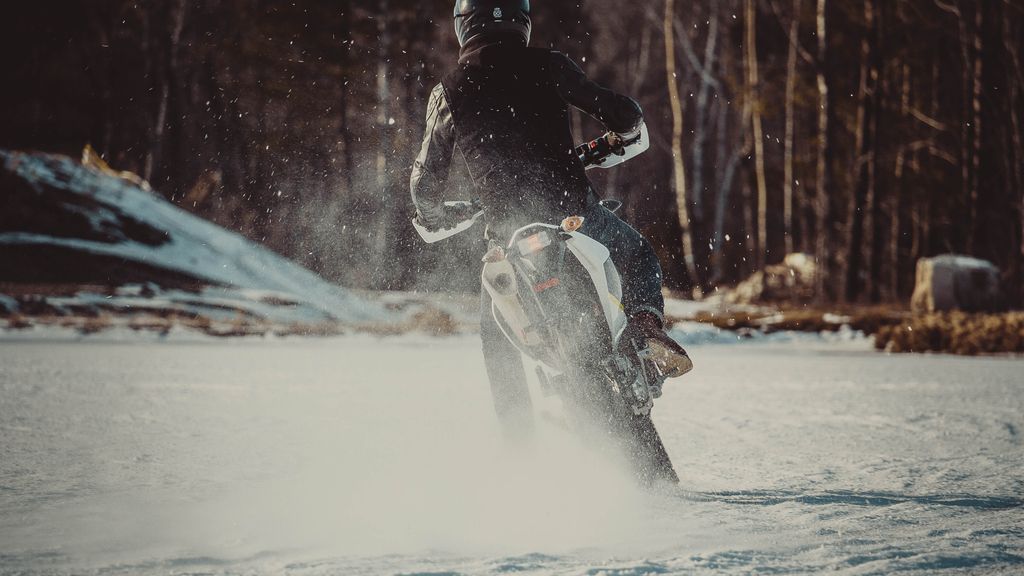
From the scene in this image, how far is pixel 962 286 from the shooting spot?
1538cm

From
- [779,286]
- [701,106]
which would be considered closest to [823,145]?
[779,286]

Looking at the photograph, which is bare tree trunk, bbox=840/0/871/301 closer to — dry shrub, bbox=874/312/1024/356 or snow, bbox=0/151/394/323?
dry shrub, bbox=874/312/1024/356

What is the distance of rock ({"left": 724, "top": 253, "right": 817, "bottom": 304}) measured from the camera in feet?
75.1

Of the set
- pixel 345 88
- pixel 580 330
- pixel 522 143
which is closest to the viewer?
pixel 580 330

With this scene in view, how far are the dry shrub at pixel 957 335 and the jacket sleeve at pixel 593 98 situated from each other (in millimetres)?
9655

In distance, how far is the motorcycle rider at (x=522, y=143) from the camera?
148 inches

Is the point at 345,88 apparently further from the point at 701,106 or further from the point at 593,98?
the point at 593,98

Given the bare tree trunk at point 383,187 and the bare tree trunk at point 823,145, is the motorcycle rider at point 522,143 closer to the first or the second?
the bare tree trunk at point 823,145

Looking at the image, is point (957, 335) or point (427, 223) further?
point (957, 335)

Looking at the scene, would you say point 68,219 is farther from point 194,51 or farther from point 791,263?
point 791,263

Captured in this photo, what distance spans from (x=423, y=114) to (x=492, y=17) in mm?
23827

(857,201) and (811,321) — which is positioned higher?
(857,201)

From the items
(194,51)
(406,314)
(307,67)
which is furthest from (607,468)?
(194,51)

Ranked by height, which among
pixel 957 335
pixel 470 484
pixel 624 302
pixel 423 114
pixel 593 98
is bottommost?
pixel 470 484
